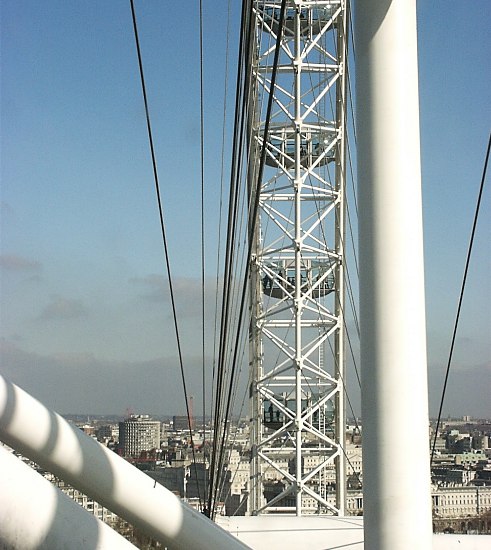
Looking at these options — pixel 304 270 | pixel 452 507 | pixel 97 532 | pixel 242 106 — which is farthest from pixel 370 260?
pixel 304 270

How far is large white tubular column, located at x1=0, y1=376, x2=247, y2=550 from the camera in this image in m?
1.70

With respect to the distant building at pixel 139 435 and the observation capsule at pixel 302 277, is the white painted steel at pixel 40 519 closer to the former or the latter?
the observation capsule at pixel 302 277

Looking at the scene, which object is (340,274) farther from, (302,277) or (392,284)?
(392,284)

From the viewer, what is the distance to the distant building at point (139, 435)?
75.1 ft

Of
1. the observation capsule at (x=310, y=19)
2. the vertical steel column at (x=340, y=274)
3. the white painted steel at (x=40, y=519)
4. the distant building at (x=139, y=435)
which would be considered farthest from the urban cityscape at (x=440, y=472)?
the white painted steel at (x=40, y=519)

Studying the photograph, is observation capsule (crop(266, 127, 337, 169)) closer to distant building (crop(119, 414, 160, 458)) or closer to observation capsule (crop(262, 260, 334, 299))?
observation capsule (crop(262, 260, 334, 299))

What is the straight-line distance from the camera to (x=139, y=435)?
87.1 feet

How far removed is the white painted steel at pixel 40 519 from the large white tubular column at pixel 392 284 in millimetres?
1299

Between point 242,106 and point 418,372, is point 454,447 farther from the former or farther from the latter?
point 418,372

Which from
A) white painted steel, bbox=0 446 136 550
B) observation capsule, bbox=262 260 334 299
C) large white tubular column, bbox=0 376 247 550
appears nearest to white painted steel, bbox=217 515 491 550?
large white tubular column, bbox=0 376 247 550

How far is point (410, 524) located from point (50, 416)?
1011 mm

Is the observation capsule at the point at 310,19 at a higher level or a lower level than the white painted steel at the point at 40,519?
higher

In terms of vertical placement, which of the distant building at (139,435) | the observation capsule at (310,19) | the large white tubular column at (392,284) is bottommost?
the large white tubular column at (392,284)

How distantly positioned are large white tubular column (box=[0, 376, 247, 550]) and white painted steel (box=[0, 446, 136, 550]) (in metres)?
0.63
